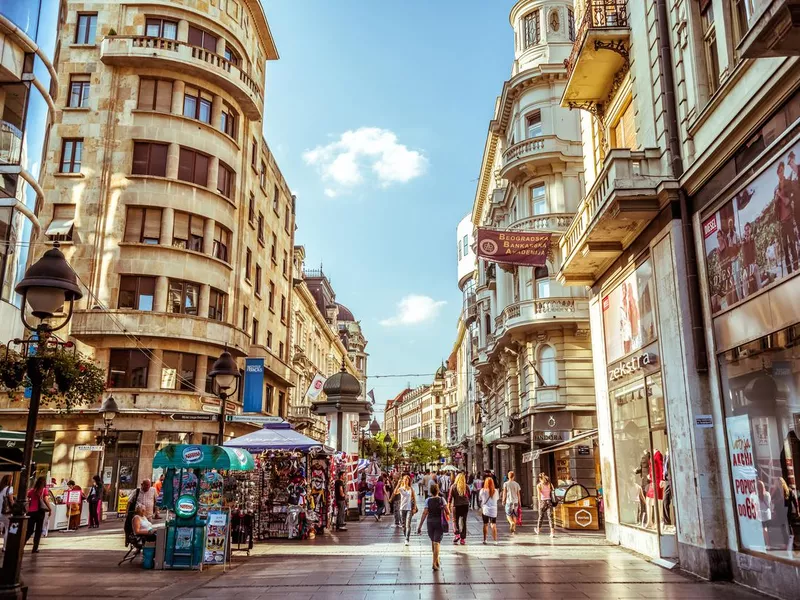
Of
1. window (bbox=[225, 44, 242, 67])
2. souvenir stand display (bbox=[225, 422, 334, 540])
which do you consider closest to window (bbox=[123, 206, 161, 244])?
window (bbox=[225, 44, 242, 67])

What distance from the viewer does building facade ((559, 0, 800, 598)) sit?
9359mm

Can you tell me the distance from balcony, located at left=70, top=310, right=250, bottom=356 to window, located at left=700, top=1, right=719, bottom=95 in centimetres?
2406

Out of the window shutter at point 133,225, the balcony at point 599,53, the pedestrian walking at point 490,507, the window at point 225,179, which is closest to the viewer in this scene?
the balcony at point 599,53

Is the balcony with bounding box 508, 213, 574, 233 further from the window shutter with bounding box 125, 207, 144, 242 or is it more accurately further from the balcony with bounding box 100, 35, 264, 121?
the window shutter with bounding box 125, 207, 144, 242

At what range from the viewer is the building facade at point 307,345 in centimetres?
4975

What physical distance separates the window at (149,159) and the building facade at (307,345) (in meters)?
14.6

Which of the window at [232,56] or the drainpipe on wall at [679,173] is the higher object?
the window at [232,56]

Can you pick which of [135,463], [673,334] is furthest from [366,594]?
[135,463]

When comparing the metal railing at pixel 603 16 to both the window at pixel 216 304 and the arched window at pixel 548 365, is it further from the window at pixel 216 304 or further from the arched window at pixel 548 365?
the window at pixel 216 304

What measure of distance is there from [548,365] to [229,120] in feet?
64.6

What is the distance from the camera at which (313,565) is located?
1356cm

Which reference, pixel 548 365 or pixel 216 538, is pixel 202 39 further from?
pixel 216 538

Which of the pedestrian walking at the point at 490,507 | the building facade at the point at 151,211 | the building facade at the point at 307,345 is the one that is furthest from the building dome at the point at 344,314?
the pedestrian walking at the point at 490,507

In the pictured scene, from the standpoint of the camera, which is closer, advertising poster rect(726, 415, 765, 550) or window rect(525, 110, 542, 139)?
advertising poster rect(726, 415, 765, 550)
